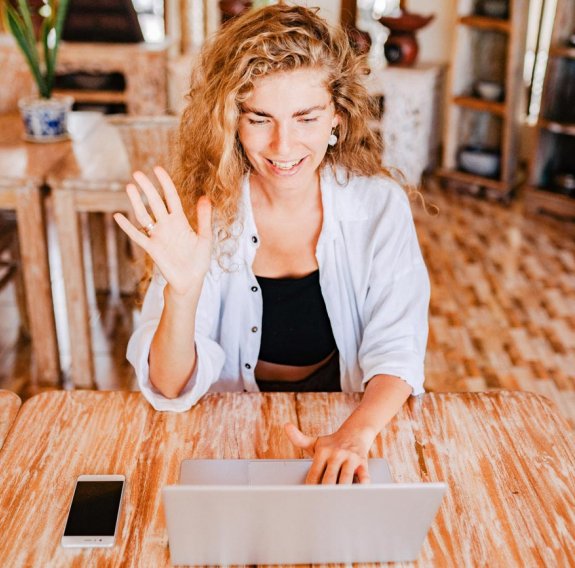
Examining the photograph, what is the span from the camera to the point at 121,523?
1057 millimetres

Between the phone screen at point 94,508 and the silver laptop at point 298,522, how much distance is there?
0.41 feet

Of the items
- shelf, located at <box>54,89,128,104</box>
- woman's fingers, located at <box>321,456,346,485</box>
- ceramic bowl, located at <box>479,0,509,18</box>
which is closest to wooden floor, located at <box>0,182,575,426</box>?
ceramic bowl, located at <box>479,0,509,18</box>

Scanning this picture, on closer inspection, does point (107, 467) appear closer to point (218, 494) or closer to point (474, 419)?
point (218, 494)

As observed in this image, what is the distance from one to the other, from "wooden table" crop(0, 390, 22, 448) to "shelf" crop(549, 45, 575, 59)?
3.45 metres

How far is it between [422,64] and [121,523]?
13.4 ft

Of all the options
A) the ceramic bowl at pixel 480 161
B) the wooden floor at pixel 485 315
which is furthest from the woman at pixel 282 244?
the ceramic bowl at pixel 480 161

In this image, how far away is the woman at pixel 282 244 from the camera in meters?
1.31

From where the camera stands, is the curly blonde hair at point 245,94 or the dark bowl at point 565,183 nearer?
the curly blonde hair at point 245,94

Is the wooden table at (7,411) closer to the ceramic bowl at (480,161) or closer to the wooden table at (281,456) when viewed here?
the wooden table at (281,456)

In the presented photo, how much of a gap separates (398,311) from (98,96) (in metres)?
3.26

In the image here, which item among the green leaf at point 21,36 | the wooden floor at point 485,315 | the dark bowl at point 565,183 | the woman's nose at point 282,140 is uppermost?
the green leaf at point 21,36

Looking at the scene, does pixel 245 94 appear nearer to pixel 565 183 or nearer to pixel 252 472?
pixel 252 472

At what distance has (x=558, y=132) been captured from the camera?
13.8 ft

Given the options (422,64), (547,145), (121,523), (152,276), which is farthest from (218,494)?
(422,64)
